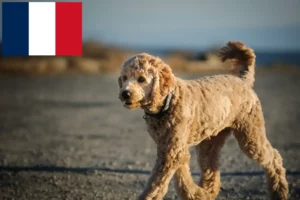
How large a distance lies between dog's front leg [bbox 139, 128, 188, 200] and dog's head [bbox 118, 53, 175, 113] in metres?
0.38

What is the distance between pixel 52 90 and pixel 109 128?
1025 centimetres

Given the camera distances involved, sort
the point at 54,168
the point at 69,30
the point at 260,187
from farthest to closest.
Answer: the point at 69,30
the point at 54,168
the point at 260,187

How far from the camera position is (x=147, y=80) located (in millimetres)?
5352

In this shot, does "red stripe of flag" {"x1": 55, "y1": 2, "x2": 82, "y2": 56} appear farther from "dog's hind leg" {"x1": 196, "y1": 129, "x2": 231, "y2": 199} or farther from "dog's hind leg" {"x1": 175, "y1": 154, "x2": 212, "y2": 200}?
"dog's hind leg" {"x1": 175, "y1": 154, "x2": 212, "y2": 200}

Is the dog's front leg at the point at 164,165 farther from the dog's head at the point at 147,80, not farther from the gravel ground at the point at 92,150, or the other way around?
Result: the gravel ground at the point at 92,150

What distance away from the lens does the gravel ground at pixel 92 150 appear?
7652mm

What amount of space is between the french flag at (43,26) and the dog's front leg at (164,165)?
5.53 meters

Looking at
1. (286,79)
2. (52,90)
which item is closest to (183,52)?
(286,79)

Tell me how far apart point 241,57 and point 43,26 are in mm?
4819

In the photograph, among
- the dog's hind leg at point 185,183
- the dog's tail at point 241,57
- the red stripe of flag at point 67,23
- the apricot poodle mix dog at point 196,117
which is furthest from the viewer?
the red stripe of flag at point 67,23

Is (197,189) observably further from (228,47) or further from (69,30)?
(69,30)

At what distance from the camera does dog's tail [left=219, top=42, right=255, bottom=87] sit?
6.93 metres

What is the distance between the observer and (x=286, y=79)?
29.3m

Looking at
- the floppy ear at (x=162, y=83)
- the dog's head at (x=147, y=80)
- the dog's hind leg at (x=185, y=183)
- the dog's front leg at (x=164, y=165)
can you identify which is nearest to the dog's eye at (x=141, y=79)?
the dog's head at (x=147, y=80)
